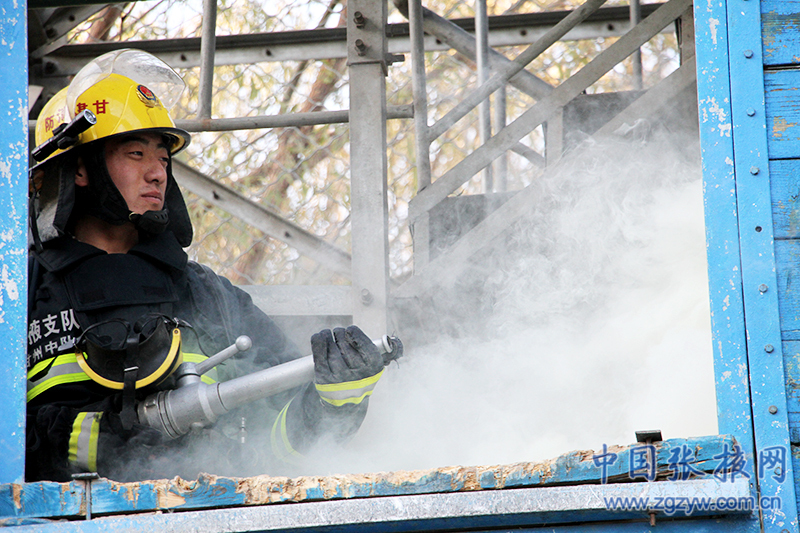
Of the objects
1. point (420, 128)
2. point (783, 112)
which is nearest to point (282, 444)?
point (783, 112)

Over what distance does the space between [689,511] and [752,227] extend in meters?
0.54

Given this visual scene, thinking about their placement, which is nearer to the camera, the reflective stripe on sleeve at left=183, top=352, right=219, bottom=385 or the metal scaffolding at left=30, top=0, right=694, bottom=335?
the reflective stripe on sleeve at left=183, top=352, right=219, bottom=385

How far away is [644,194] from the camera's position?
3416 millimetres

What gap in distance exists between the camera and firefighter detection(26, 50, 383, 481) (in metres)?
2.14

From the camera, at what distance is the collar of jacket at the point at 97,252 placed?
2.38 m

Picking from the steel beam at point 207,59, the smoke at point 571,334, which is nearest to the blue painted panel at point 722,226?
the smoke at point 571,334

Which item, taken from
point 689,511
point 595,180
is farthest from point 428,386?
point 689,511

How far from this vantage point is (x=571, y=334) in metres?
3.30

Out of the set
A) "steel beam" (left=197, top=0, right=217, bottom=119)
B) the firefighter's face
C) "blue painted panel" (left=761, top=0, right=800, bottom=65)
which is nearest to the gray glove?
the firefighter's face

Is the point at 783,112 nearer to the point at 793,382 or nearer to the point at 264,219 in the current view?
the point at 793,382

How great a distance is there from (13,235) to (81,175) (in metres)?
1.07

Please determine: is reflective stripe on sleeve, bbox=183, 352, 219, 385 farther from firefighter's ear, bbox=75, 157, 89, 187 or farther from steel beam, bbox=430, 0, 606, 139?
steel beam, bbox=430, 0, 606, 139

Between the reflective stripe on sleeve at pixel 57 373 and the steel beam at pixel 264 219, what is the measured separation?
5.63 ft

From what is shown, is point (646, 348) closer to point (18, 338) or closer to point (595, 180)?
point (595, 180)
